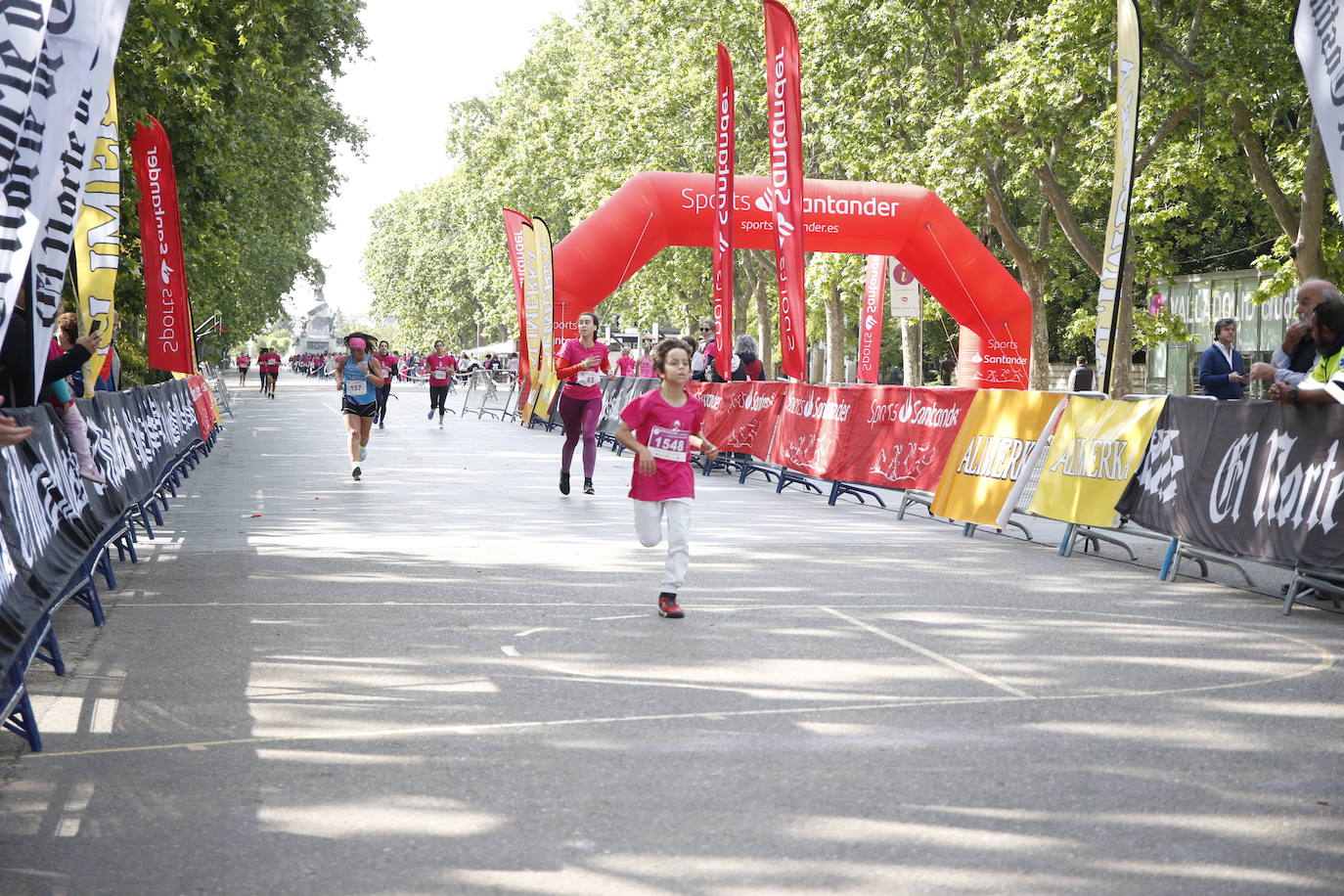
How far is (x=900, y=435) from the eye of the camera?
1534cm

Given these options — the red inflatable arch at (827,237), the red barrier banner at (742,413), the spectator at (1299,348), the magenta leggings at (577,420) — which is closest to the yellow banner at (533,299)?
the red inflatable arch at (827,237)

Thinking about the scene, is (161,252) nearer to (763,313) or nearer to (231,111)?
(231,111)

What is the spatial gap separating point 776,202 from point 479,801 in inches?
605

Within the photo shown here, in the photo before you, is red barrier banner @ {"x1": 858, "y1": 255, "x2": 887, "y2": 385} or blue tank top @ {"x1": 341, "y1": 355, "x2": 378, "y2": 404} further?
red barrier banner @ {"x1": 858, "y1": 255, "x2": 887, "y2": 385}

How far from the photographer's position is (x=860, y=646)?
7855 millimetres

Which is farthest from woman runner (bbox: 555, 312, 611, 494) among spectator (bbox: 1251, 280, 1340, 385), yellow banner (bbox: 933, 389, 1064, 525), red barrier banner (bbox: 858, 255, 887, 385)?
red barrier banner (bbox: 858, 255, 887, 385)

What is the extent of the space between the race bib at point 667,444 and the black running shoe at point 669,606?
0.86m

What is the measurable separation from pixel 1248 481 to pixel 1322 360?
3.07ft

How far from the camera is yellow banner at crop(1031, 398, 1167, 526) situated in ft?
37.3

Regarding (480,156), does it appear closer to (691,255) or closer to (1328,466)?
(691,255)

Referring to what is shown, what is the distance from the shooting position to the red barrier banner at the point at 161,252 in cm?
1900

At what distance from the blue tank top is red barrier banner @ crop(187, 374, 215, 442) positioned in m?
3.75

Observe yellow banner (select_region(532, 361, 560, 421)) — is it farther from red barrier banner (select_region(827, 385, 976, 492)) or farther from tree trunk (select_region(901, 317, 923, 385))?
red barrier banner (select_region(827, 385, 976, 492))

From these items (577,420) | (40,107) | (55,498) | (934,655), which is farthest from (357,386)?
(934,655)
